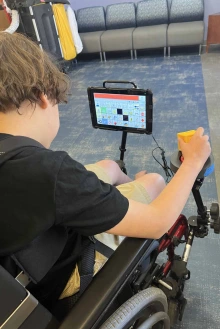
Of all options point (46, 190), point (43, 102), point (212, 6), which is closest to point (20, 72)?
point (43, 102)

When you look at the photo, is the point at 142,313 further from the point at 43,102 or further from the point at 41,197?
the point at 43,102

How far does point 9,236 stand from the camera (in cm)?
51

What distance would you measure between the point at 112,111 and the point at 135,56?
12.2 feet

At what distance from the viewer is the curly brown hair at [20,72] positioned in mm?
538

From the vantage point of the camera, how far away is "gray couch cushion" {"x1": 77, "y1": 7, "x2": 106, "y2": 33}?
A: 461 centimetres

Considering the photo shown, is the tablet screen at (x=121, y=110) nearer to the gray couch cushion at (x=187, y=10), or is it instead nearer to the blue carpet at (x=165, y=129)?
the blue carpet at (x=165, y=129)

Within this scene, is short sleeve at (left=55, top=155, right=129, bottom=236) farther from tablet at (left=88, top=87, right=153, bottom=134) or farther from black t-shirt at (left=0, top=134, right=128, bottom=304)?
tablet at (left=88, top=87, right=153, bottom=134)

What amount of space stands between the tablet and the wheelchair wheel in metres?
0.62

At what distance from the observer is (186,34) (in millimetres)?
4062

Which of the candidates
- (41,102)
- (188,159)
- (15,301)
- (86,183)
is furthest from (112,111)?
(15,301)

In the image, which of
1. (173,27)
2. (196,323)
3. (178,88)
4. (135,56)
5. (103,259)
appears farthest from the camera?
(135,56)

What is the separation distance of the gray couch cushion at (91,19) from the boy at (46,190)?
14.8ft

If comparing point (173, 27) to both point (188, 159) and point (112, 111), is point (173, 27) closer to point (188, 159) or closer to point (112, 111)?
point (112, 111)

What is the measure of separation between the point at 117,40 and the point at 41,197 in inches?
174
